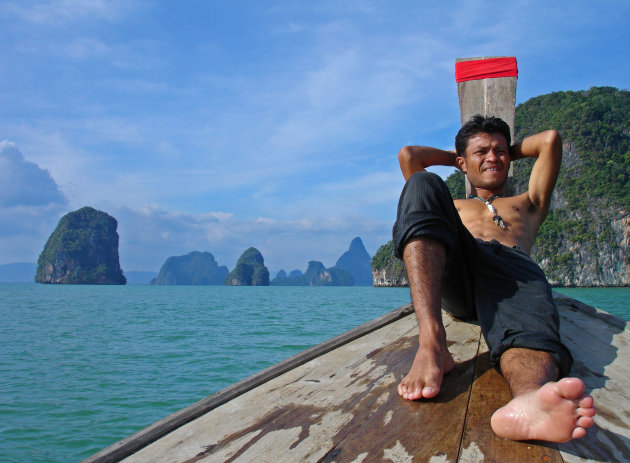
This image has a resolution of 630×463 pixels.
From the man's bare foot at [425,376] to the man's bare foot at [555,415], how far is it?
23cm

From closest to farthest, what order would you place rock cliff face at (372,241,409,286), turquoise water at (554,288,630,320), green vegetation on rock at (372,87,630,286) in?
turquoise water at (554,288,630,320), green vegetation on rock at (372,87,630,286), rock cliff face at (372,241,409,286)

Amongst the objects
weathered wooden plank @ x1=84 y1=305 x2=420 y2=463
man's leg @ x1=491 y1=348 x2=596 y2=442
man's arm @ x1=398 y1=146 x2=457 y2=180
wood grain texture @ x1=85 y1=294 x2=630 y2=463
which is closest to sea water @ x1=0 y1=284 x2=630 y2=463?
weathered wooden plank @ x1=84 y1=305 x2=420 y2=463

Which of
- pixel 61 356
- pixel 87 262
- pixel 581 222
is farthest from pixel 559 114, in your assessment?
pixel 87 262

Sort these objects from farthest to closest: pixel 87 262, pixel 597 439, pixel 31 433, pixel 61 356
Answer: pixel 87 262, pixel 61 356, pixel 31 433, pixel 597 439

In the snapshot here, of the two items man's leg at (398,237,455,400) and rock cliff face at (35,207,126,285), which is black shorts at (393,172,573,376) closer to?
man's leg at (398,237,455,400)

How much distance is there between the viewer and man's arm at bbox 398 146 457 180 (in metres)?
2.14

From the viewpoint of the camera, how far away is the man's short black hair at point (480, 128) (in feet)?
6.68

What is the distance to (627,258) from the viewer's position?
44531 mm

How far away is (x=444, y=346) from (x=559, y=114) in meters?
59.0

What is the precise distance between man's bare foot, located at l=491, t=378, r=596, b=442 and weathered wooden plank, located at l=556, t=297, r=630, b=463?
A: 5 cm

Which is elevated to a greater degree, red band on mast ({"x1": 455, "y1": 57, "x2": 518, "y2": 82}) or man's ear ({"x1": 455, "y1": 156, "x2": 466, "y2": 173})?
red band on mast ({"x1": 455, "y1": 57, "x2": 518, "y2": 82})

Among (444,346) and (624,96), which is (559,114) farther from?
(444,346)

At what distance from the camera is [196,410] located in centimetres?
112

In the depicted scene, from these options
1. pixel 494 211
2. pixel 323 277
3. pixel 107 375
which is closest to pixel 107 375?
pixel 107 375
